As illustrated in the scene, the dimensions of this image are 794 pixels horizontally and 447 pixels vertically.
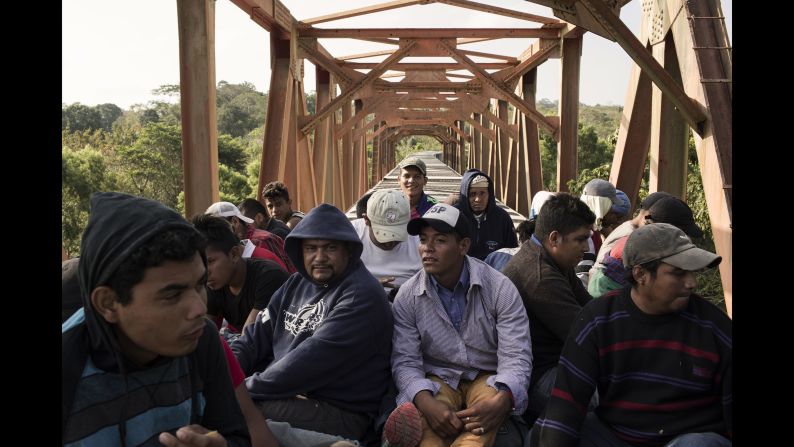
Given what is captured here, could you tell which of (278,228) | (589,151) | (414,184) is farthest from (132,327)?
(589,151)

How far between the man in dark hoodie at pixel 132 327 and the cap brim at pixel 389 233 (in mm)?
2546

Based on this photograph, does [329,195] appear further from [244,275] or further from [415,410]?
[415,410]

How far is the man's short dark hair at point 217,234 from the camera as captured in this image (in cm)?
341

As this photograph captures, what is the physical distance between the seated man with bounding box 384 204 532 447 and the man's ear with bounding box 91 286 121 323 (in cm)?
145

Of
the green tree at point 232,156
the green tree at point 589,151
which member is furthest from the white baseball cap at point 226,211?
the green tree at point 232,156

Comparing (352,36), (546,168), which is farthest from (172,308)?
(546,168)

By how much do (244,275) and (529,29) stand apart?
7.27 m

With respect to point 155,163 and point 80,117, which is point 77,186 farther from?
point 80,117

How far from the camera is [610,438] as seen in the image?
2.50 meters

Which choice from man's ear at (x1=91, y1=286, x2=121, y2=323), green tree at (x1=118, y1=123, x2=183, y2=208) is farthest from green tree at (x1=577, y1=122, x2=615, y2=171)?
man's ear at (x1=91, y1=286, x2=121, y2=323)

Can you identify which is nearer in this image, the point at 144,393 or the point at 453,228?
the point at 144,393

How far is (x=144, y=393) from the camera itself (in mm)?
1763

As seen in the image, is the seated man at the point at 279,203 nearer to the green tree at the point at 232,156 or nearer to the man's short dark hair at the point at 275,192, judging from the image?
the man's short dark hair at the point at 275,192

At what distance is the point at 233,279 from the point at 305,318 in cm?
71
